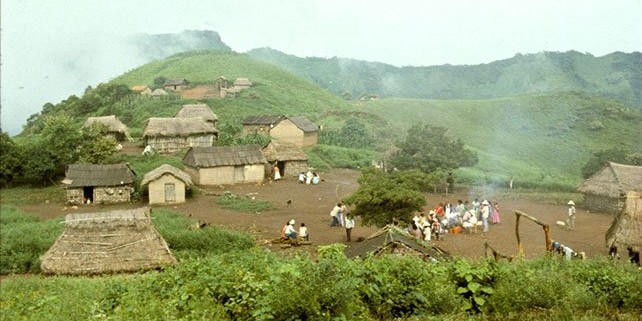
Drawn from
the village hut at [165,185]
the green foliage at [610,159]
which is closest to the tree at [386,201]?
the village hut at [165,185]

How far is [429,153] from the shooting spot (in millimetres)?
34062

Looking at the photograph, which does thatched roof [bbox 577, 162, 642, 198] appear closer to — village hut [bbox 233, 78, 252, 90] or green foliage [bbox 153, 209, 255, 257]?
green foliage [bbox 153, 209, 255, 257]

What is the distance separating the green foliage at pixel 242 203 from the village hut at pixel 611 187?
17.1m

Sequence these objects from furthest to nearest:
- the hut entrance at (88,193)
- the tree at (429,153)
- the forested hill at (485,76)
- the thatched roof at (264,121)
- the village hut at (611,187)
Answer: the forested hill at (485,76), the thatched roof at (264,121), the tree at (429,153), the hut entrance at (88,193), the village hut at (611,187)

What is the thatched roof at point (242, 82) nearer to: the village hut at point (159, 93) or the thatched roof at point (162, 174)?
the village hut at point (159, 93)

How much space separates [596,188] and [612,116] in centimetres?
3550

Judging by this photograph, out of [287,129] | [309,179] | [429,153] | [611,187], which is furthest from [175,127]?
[611,187]

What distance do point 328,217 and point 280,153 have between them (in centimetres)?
1190

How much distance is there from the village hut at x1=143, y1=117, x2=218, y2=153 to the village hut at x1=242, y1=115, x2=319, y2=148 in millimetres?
5066

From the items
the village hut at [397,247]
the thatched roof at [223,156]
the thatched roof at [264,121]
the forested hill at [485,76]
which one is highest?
the forested hill at [485,76]

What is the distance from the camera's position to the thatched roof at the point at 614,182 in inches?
1083

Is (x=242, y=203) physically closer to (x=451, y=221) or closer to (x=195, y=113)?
(x=451, y=221)

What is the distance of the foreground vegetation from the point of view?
23.2ft

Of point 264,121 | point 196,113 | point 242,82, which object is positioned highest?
point 242,82
